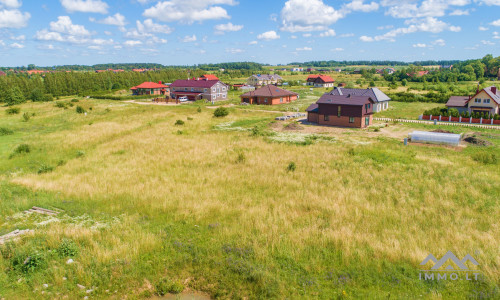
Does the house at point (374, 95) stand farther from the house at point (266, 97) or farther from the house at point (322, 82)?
the house at point (322, 82)

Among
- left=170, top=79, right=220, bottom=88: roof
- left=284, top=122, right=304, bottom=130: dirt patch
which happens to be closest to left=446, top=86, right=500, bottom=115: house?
left=284, top=122, right=304, bottom=130: dirt patch

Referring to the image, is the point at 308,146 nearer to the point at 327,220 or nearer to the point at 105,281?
the point at 327,220

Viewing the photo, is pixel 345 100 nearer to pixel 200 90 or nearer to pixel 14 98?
pixel 200 90

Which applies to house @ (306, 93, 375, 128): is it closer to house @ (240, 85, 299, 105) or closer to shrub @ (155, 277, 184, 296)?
house @ (240, 85, 299, 105)

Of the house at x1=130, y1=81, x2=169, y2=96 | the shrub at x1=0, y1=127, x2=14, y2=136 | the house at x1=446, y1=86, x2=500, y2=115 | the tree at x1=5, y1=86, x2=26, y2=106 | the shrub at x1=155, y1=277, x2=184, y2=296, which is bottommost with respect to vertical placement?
the shrub at x1=155, y1=277, x2=184, y2=296

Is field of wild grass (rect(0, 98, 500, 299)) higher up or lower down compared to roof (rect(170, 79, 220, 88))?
lower down

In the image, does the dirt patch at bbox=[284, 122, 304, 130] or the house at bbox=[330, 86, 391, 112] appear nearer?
the dirt patch at bbox=[284, 122, 304, 130]

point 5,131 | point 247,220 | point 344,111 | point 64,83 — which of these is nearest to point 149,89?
point 64,83

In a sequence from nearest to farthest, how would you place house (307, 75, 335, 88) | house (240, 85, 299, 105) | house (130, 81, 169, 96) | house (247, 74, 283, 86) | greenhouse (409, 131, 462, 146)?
greenhouse (409, 131, 462, 146) → house (240, 85, 299, 105) → house (130, 81, 169, 96) → house (307, 75, 335, 88) → house (247, 74, 283, 86)
